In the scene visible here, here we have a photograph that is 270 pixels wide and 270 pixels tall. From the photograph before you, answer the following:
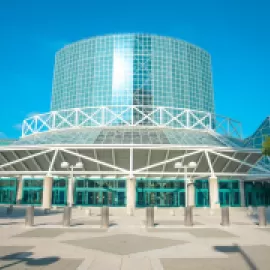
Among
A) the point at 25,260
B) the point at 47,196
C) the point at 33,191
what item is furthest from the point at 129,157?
the point at 25,260

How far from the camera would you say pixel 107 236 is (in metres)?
15.4

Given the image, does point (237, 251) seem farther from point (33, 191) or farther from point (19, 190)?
point (19, 190)

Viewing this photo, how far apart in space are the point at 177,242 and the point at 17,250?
6805mm

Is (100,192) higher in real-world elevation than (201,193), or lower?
higher

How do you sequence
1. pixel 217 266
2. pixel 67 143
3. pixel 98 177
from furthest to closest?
1. pixel 98 177
2. pixel 67 143
3. pixel 217 266

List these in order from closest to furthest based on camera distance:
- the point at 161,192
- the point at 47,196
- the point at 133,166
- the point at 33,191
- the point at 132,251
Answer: the point at 132,251 < the point at 47,196 < the point at 133,166 < the point at 161,192 < the point at 33,191

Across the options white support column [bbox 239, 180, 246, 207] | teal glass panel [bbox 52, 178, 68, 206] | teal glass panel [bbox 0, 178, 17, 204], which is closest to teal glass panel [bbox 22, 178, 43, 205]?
teal glass panel [bbox 52, 178, 68, 206]

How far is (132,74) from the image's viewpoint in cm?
9938

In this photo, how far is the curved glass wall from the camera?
325 feet

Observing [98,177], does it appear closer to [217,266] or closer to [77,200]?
[77,200]

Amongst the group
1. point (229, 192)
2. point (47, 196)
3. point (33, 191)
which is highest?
point (33, 191)

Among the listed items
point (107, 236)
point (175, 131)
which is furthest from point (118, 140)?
point (107, 236)

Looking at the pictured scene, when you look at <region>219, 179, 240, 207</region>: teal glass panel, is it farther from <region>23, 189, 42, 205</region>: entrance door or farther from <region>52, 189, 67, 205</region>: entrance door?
<region>23, 189, 42, 205</region>: entrance door

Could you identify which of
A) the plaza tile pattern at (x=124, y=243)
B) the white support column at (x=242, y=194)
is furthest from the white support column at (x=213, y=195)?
the plaza tile pattern at (x=124, y=243)
